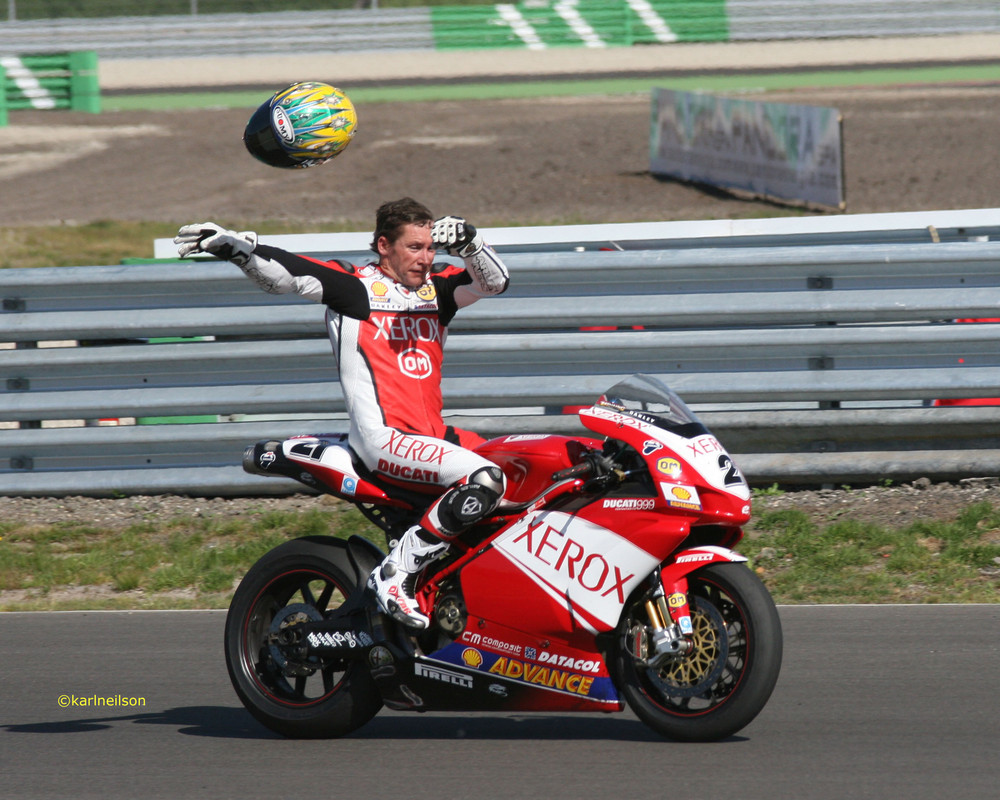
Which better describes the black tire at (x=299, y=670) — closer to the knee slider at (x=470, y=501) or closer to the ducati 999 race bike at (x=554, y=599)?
the ducati 999 race bike at (x=554, y=599)

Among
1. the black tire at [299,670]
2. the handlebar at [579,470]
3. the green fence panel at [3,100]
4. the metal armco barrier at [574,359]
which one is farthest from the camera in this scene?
the green fence panel at [3,100]

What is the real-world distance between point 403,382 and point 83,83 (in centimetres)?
2551

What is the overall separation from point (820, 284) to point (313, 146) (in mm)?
3941

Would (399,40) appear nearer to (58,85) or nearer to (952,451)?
(58,85)

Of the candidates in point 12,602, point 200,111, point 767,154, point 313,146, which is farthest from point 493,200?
point 313,146

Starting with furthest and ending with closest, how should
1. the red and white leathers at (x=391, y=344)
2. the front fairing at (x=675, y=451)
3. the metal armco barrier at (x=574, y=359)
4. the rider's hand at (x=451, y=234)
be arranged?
1. the metal armco barrier at (x=574, y=359)
2. the red and white leathers at (x=391, y=344)
3. the rider's hand at (x=451, y=234)
4. the front fairing at (x=675, y=451)

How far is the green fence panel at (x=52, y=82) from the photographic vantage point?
28250 mm

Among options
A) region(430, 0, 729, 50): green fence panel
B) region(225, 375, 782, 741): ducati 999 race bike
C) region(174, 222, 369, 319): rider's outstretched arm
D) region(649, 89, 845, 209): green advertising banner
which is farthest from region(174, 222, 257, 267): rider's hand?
region(430, 0, 729, 50): green fence panel

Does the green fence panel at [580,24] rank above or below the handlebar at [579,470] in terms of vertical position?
above

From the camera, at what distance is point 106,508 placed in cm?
867

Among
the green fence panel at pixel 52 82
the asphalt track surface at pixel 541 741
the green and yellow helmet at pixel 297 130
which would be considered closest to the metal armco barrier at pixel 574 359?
the asphalt track surface at pixel 541 741

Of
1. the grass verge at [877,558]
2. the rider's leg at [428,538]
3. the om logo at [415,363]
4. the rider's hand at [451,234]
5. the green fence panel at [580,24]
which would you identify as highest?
the green fence panel at [580,24]

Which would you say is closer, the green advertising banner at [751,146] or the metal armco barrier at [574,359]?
the metal armco barrier at [574,359]

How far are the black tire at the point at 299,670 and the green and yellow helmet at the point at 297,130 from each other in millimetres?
1425
